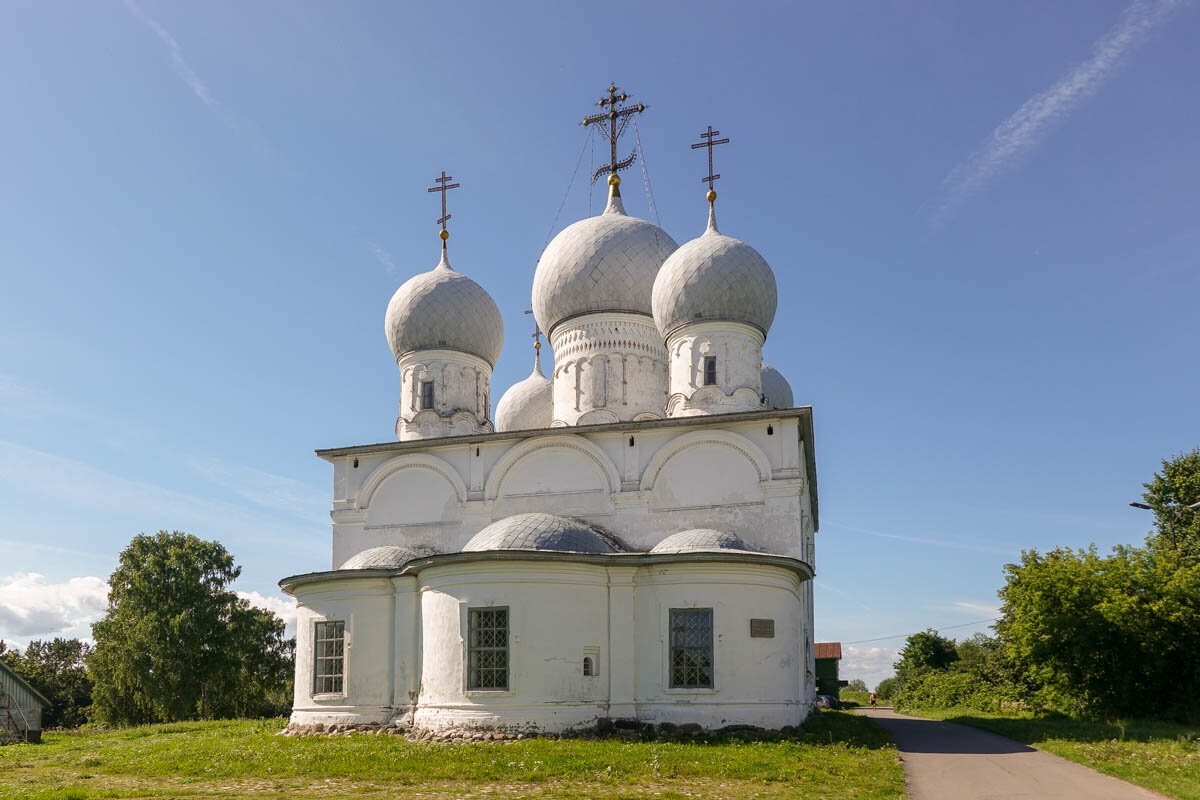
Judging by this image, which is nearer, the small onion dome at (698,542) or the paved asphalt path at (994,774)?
the paved asphalt path at (994,774)

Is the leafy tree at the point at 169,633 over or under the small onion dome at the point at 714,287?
under

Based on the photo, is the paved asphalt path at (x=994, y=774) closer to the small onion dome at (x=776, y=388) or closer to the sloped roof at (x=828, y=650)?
the small onion dome at (x=776, y=388)

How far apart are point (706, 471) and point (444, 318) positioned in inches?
324

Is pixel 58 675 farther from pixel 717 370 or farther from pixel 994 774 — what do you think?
pixel 994 774

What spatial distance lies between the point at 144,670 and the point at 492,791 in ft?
73.5

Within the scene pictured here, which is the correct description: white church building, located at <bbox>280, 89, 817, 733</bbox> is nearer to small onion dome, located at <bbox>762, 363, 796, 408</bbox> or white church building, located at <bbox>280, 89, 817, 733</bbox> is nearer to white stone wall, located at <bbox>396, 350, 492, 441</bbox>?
white stone wall, located at <bbox>396, 350, 492, 441</bbox>

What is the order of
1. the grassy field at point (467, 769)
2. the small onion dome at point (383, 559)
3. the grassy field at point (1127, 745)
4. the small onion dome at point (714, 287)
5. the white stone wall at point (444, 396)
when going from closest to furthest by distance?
1. the grassy field at point (467, 769)
2. the grassy field at point (1127, 745)
3. the small onion dome at point (383, 559)
4. the small onion dome at point (714, 287)
5. the white stone wall at point (444, 396)

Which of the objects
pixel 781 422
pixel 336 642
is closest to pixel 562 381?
pixel 781 422

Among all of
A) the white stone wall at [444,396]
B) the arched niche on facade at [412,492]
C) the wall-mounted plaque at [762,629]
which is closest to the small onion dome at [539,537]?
the wall-mounted plaque at [762,629]

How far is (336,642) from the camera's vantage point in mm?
18141

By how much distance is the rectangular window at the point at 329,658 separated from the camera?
18.0 m

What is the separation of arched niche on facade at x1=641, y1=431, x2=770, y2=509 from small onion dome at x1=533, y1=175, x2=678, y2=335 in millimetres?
5041

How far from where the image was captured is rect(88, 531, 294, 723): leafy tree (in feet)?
96.3

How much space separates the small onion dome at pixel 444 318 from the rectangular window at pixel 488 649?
9.55m
